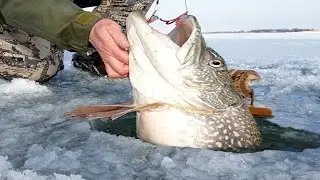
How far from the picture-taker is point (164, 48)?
2408 mm

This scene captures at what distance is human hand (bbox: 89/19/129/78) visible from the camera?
240 centimetres

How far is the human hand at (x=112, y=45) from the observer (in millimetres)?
2400

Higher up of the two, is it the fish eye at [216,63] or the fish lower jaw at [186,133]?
the fish eye at [216,63]

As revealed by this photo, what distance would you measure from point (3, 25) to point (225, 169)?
2872mm

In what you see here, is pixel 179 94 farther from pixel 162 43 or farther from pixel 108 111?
pixel 108 111

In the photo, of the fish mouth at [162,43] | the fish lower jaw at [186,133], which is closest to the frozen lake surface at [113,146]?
the fish lower jaw at [186,133]

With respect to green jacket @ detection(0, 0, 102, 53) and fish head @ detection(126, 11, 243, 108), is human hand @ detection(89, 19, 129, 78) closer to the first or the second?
fish head @ detection(126, 11, 243, 108)

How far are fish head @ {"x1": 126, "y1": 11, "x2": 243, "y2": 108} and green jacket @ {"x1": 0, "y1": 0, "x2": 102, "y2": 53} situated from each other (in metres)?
0.35

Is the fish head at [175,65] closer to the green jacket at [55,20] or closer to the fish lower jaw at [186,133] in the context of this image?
the fish lower jaw at [186,133]

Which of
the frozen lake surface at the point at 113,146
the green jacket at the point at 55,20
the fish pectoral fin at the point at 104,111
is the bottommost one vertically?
the frozen lake surface at the point at 113,146

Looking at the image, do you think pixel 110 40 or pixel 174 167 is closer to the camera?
pixel 174 167

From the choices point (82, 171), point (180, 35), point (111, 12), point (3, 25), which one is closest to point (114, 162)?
point (82, 171)

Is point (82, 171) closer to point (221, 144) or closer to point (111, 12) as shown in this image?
point (221, 144)

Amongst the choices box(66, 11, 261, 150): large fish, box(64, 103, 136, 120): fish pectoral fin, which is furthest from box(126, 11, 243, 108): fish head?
box(64, 103, 136, 120): fish pectoral fin
